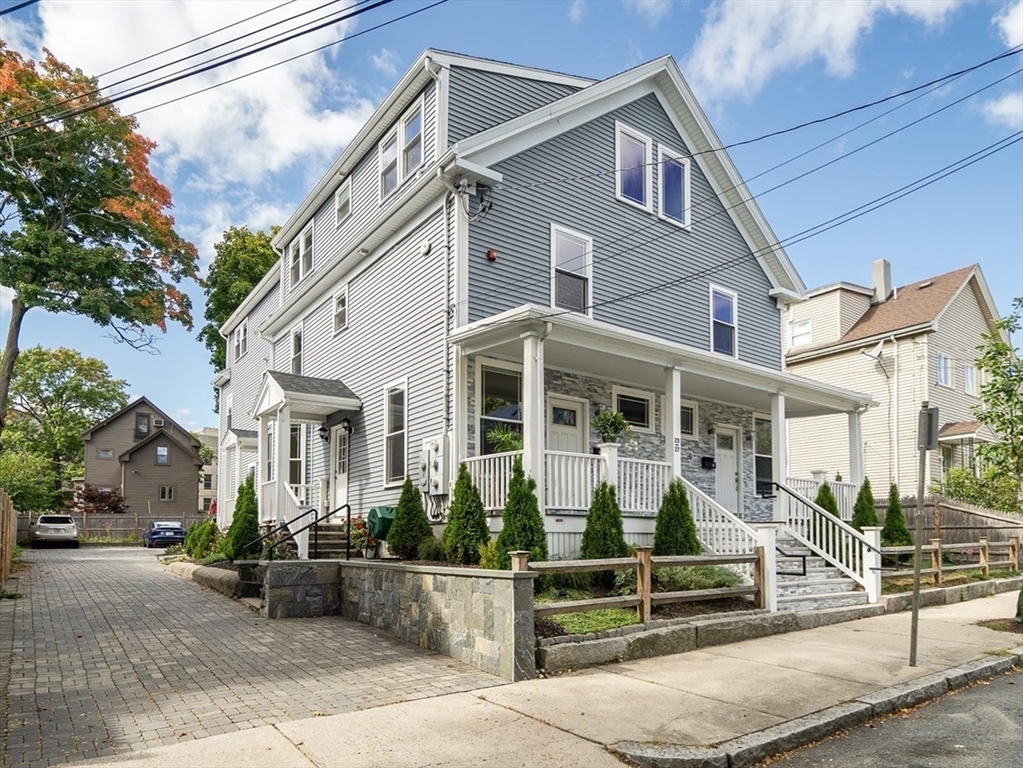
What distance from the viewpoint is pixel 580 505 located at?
35.7 ft

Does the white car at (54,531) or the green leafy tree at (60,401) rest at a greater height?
the green leafy tree at (60,401)

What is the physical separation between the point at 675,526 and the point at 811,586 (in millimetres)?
2361

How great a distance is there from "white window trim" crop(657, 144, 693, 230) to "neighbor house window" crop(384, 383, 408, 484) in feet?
21.3

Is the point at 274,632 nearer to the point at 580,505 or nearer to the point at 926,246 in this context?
the point at 580,505

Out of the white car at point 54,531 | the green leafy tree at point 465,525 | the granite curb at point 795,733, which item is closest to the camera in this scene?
the granite curb at point 795,733

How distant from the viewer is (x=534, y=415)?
10086 mm

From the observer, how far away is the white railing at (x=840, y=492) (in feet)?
48.9

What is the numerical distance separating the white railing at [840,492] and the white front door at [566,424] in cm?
452

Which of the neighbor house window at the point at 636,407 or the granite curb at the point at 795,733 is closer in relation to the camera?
the granite curb at the point at 795,733

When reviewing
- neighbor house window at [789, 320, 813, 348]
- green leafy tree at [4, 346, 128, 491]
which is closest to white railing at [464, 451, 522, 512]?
neighbor house window at [789, 320, 813, 348]

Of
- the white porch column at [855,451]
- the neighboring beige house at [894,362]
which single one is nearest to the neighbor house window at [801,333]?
the neighboring beige house at [894,362]

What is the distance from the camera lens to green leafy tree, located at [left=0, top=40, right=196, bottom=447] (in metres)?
23.5

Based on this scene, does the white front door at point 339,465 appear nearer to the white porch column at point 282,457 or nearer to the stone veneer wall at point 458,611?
the white porch column at point 282,457

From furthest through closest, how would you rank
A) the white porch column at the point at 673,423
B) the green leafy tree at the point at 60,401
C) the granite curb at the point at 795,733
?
the green leafy tree at the point at 60,401 → the white porch column at the point at 673,423 → the granite curb at the point at 795,733
